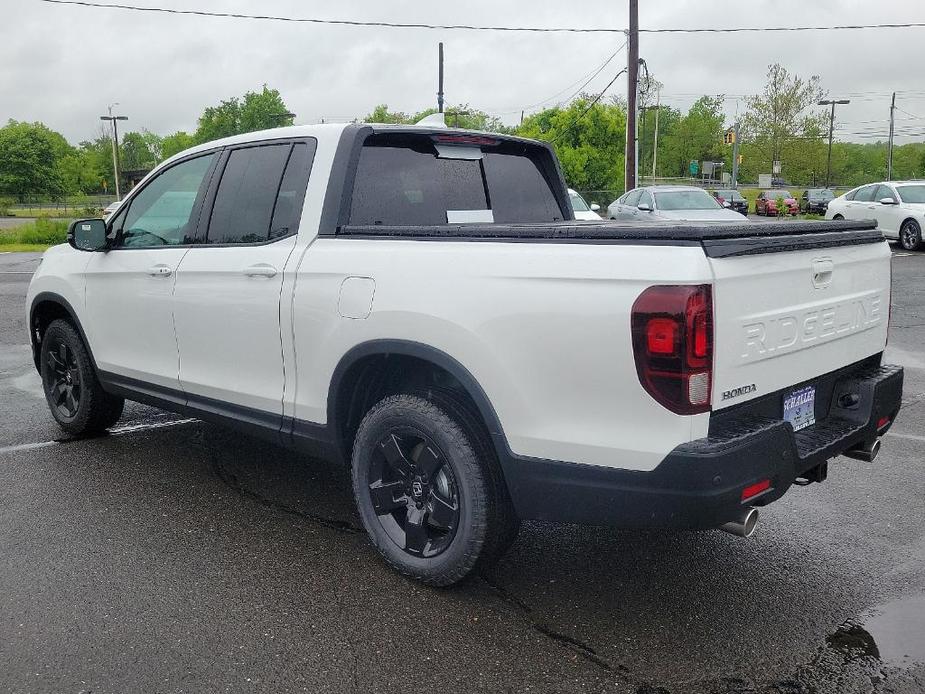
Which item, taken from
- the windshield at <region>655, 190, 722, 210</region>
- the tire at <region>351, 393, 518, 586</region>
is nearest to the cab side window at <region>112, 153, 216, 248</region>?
the tire at <region>351, 393, 518, 586</region>

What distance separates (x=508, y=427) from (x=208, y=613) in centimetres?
139

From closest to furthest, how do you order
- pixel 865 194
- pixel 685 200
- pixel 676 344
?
1. pixel 676 344
2. pixel 685 200
3. pixel 865 194

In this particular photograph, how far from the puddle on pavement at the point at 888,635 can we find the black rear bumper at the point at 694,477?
595 millimetres

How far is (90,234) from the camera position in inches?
198

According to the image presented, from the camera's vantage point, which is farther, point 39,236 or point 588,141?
point 588,141

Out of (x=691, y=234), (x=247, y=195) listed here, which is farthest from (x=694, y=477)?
(x=247, y=195)

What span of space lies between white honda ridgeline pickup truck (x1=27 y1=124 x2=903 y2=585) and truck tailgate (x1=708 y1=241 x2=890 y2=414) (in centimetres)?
1

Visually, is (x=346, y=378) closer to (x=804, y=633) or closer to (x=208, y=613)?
(x=208, y=613)

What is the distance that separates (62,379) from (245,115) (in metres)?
93.8

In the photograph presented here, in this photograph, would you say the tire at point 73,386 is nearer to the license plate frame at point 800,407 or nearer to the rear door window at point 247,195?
the rear door window at point 247,195

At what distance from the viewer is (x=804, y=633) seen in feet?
10.4

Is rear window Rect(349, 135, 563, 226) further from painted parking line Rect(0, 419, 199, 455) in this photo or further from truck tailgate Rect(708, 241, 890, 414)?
painted parking line Rect(0, 419, 199, 455)

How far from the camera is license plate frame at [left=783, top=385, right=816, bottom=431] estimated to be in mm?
3205

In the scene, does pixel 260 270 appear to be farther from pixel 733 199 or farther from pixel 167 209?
pixel 733 199
